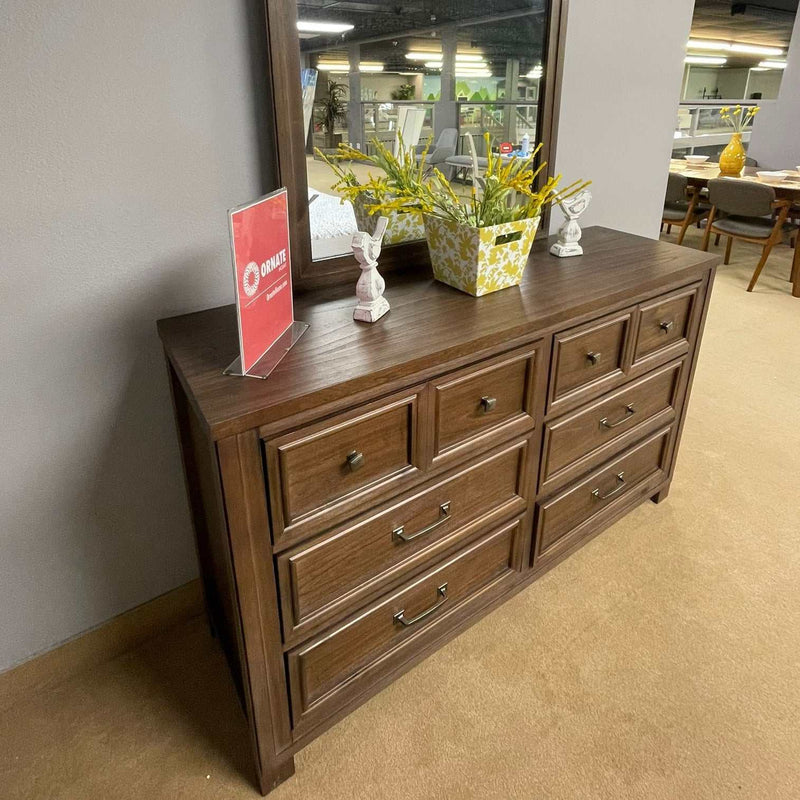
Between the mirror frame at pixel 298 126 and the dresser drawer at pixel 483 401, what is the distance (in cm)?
38

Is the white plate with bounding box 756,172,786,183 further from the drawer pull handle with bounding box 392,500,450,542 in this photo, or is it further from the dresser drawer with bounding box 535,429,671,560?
the drawer pull handle with bounding box 392,500,450,542

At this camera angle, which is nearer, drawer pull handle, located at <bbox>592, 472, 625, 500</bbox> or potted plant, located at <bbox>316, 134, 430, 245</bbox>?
potted plant, located at <bbox>316, 134, 430, 245</bbox>

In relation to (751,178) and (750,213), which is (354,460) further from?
(751,178)

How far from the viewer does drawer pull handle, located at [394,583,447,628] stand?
4.23ft

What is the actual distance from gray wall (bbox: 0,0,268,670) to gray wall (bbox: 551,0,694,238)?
89 cm

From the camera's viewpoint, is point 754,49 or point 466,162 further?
point 754,49

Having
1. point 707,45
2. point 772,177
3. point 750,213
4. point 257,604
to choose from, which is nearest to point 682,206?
point 772,177

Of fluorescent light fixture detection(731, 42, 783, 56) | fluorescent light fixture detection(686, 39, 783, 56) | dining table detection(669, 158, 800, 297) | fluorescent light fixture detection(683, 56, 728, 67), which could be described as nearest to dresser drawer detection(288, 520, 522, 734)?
dining table detection(669, 158, 800, 297)

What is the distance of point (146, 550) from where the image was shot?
1418 millimetres

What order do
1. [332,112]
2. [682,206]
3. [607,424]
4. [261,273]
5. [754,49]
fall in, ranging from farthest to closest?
1. [754,49]
2. [682,206]
3. [607,424]
4. [332,112]
5. [261,273]

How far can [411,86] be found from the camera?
1.28 m

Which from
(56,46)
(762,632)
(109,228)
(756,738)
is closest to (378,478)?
(109,228)

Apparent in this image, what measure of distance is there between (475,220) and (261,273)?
0.52 meters

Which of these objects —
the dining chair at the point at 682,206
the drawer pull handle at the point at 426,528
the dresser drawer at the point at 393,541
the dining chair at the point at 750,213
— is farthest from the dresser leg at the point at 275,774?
the dining chair at the point at 682,206
